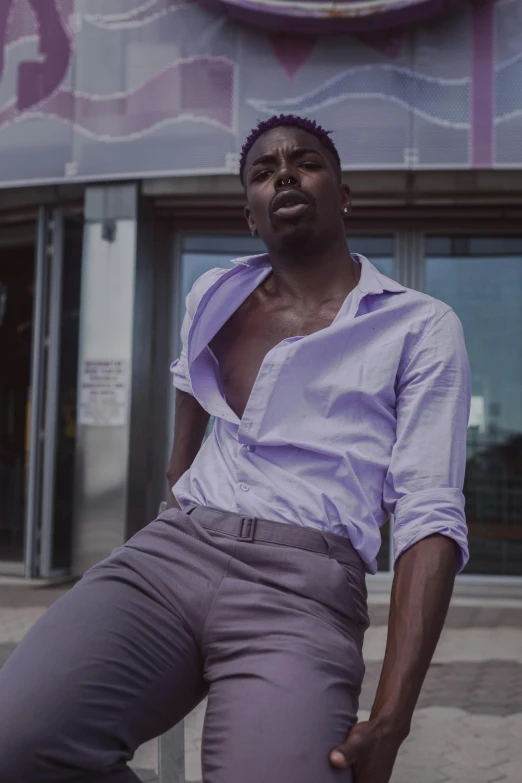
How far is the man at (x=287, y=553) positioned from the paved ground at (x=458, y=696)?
207 cm

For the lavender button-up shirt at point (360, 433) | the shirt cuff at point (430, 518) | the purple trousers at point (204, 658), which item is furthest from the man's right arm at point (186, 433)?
the shirt cuff at point (430, 518)

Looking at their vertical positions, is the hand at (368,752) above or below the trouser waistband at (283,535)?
below

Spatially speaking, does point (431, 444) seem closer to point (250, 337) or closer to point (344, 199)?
point (250, 337)

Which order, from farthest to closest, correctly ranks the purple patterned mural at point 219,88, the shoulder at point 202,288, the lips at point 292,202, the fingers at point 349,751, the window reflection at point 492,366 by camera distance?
the window reflection at point 492,366
the purple patterned mural at point 219,88
the shoulder at point 202,288
the lips at point 292,202
the fingers at point 349,751

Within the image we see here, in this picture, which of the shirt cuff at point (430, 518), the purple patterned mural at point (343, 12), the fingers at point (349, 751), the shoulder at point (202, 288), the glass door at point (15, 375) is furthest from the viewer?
the glass door at point (15, 375)

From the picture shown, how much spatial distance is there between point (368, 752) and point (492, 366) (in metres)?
6.73

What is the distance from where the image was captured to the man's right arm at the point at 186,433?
2148mm

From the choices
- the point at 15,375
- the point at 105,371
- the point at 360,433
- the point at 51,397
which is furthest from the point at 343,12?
the point at 360,433

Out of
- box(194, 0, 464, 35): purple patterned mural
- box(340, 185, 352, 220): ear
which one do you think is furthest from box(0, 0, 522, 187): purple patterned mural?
box(340, 185, 352, 220): ear

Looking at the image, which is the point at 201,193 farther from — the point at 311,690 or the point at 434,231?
the point at 311,690

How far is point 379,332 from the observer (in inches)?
67.8

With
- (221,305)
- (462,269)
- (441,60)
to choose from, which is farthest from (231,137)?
(221,305)

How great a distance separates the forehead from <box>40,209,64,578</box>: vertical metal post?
6150 millimetres

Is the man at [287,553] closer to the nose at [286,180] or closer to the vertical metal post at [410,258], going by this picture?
the nose at [286,180]
